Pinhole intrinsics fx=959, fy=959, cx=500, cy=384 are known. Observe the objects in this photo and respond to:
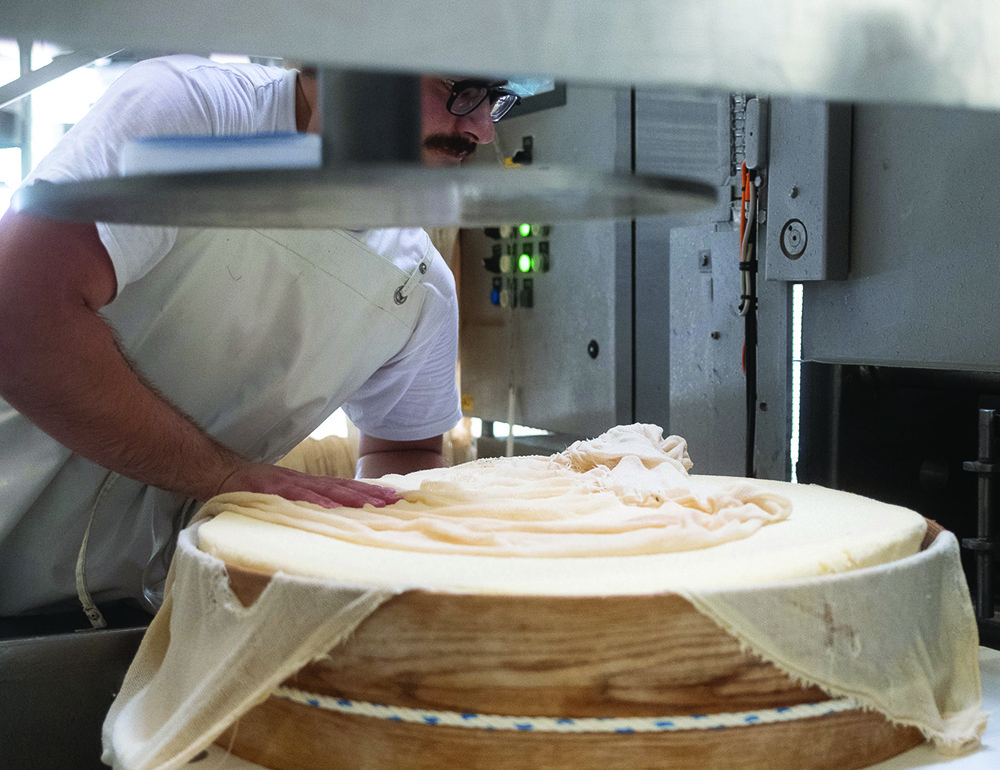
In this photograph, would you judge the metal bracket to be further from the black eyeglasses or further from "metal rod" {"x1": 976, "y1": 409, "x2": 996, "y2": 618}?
the black eyeglasses

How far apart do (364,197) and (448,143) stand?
912mm

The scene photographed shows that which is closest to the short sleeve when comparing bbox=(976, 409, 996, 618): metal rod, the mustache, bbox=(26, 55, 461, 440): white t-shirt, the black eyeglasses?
bbox=(26, 55, 461, 440): white t-shirt

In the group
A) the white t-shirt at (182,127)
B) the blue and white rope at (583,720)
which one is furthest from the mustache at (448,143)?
the blue and white rope at (583,720)

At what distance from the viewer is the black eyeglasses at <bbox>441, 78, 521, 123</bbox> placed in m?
1.33

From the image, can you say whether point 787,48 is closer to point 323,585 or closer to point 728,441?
point 323,585

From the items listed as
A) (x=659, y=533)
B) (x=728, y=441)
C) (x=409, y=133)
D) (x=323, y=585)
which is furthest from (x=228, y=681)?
(x=728, y=441)

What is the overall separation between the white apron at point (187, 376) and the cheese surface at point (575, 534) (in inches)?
14.4

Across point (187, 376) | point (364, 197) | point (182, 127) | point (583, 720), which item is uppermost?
point (182, 127)

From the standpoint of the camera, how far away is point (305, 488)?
1338 mm

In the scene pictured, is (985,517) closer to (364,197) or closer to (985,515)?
(985,515)

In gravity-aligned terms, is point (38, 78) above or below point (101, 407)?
Answer: above

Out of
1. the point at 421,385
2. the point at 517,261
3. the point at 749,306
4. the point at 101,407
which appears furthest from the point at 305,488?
the point at 517,261

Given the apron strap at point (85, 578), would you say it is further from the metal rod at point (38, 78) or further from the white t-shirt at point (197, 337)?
the metal rod at point (38, 78)

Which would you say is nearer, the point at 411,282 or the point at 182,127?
the point at 182,127
